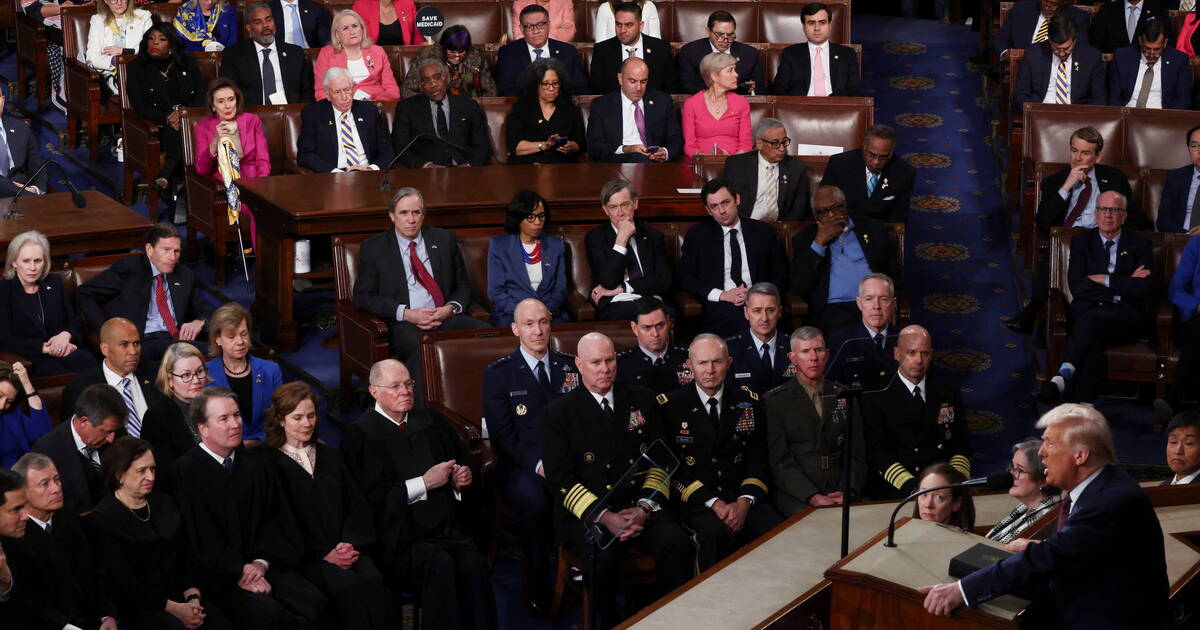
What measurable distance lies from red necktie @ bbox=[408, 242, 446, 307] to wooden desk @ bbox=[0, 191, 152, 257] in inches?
50.3

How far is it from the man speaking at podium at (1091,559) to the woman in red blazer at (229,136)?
4.61 m

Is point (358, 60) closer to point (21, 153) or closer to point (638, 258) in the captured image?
point (21, 153)

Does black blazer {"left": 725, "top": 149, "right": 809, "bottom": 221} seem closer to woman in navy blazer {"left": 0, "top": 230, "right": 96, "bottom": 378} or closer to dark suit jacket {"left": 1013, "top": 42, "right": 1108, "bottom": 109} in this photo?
dark suit jacket {"left": 1013, "top": 42, "right": 1108, "bottom": 109}

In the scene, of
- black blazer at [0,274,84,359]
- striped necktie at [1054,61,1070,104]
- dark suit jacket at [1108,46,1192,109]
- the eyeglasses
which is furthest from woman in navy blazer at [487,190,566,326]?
dark suit jacket at [1108,46,1192,109]

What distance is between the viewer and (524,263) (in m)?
6.30

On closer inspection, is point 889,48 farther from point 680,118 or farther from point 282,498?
point 282,498

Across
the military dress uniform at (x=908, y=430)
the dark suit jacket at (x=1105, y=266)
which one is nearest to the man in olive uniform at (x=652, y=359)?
the military dress uniform at (x=908, y=430)

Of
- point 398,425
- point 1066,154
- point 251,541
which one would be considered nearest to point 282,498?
point 251,541

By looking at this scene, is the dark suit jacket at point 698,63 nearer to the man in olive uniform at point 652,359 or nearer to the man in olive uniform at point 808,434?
the man in olive uniform at point 652,359

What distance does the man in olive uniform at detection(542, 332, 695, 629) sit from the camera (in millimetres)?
4914

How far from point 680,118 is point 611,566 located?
136 inches

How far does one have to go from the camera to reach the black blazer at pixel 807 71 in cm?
819

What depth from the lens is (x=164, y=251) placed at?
6.14m

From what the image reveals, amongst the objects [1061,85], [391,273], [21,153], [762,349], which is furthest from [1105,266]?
[21,153]
